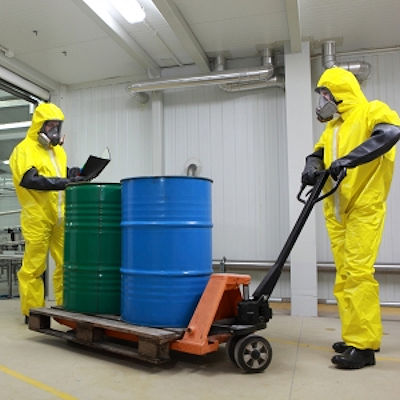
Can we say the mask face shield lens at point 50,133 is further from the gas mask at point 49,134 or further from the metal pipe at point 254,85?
the metal pipe at point 254,85

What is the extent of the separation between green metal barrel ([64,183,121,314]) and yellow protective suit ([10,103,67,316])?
0.86 meters

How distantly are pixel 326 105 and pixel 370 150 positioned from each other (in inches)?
20.7

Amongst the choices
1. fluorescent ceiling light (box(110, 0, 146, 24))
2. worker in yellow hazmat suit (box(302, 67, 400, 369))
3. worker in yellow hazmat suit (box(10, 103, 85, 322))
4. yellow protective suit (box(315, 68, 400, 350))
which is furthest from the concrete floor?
fluorescent ceiling light (box(110, 0, 146, 24))

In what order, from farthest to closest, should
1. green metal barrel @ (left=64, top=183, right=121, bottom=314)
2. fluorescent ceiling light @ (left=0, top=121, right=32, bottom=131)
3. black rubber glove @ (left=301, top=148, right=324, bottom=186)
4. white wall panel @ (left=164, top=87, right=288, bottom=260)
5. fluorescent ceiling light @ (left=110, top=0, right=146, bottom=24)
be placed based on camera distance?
fluorescent ceiling light @ (left=0, top=121, right=32, bottom=131), white wall panel @ (left=164, top=87, right=288, bottom=260), fluorescent ceiling light @ (left=110, top=0, right=146, bottom=24), green metal barrel @ (left=64, top=183, right=121, bottom=314), black rubber glove @ (left=301, top=148, right=324, bottom=186)

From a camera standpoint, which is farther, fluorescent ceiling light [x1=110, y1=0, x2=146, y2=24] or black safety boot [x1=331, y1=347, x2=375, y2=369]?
fluorescent ceiling light [x1=110, y1=0, x2=146, y2=24]

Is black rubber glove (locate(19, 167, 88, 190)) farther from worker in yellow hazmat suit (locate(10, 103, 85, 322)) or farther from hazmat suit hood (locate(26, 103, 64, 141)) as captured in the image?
hazmat suit hood (locate(26, 103, 64, 141))

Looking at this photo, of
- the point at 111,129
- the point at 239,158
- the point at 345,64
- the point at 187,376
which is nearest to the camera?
the point at 187,376

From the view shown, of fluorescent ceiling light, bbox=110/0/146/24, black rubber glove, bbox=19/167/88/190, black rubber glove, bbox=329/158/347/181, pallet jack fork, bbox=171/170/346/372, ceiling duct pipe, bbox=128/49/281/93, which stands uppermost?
fluorescent ceiling light, bbox=110/0/146/24

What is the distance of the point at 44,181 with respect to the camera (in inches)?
136

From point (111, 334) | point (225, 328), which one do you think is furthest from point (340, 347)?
point (111, 334)

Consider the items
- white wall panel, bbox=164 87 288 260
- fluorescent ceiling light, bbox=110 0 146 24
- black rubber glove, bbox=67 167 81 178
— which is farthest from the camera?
white wall panel, bbox=164 87 288 260

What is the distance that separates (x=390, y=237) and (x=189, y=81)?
2925 mm

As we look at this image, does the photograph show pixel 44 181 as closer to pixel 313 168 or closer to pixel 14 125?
pixel 313 168

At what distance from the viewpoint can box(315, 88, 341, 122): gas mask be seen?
2.71 meters
